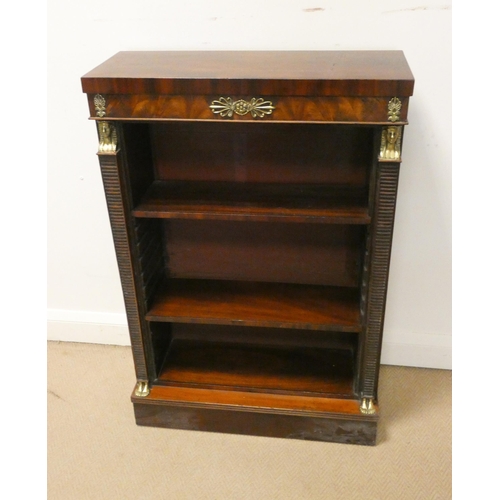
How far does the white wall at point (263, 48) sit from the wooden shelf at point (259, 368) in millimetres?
253

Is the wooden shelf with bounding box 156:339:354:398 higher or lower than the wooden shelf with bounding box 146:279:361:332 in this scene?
lower

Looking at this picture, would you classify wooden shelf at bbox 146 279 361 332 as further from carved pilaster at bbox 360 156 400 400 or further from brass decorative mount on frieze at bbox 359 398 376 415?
brass decorative mount on frieze at bbox 359 398 376 415

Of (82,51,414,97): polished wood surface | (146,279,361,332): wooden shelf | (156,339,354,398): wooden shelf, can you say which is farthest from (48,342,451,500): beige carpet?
(82,51,414,97): polished wood surface

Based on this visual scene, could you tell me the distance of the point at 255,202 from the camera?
1.32m

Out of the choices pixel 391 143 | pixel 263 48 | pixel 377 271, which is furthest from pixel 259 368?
pixel 263 48

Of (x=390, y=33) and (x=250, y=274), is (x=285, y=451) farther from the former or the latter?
(x=390, y=33)

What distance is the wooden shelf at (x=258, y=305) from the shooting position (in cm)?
138

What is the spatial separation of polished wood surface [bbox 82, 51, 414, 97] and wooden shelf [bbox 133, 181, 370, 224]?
0.94 feet

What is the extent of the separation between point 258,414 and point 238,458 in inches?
4.8

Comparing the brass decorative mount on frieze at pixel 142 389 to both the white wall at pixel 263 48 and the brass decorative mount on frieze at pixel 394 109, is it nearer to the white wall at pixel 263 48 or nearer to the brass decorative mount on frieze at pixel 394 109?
the white wall at pixel 263 48

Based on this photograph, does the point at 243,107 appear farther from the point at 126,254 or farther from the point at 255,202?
the point at 126,254

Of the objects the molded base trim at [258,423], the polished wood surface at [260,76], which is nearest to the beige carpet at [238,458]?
the molded base trim at [258,423]

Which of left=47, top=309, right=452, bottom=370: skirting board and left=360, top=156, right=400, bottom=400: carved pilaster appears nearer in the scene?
left=360, top=156, right=400, bottom=400: carved pilaster

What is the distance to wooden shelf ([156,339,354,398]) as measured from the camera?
1.49 m
